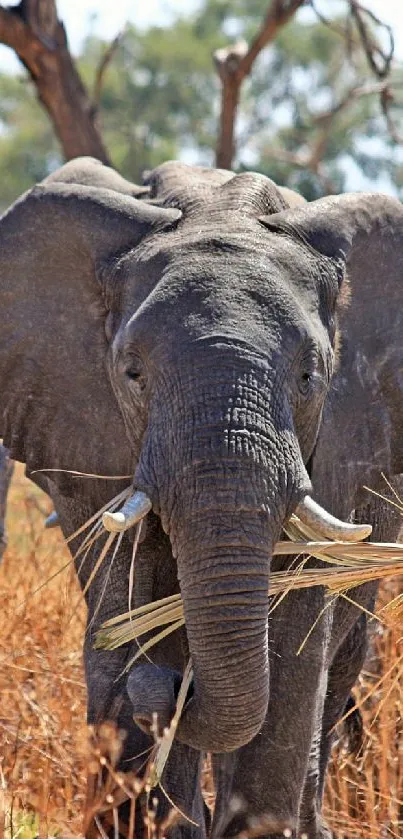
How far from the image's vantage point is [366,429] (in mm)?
4320

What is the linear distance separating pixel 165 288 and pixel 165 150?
765 inches

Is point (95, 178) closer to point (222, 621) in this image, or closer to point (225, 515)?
point (225, 515)

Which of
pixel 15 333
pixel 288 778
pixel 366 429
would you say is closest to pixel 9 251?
pixel 15 333

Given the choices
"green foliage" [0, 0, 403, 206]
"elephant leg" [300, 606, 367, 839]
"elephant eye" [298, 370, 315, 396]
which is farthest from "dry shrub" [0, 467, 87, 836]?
"green foliage" [0, 0, 403, 206]

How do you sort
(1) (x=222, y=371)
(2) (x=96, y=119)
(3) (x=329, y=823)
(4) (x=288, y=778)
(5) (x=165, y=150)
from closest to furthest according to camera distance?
(1) (x=222, y=371) → (4) (x=288, y=778) → (3) (x=329, y=823) → (2) (x=96, y=119) → (5) (x=165, y=150)

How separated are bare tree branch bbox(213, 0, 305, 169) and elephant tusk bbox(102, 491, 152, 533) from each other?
6220 millimetres

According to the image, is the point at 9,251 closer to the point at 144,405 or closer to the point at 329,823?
the point at 144,405

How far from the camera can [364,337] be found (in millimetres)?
4312

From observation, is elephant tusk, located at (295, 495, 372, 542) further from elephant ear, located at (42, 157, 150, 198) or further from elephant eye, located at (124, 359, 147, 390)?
elephant ear, located at (42, 157, 150, 198)

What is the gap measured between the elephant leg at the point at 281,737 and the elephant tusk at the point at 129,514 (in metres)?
0.73

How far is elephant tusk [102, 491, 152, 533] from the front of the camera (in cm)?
340

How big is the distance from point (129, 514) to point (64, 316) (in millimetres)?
974

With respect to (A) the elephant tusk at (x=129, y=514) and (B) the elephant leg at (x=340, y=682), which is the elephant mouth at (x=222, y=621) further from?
(B) the elephant leg at (x=340, y=682)

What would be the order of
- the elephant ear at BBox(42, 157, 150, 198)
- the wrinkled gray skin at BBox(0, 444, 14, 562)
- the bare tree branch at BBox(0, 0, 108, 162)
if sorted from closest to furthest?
the elephant ear at BBox(42, 157, 150, 198) < the wrinkled gray skin at BBox(0, 444, 14, 562) < the bare tree branch at BBox(0, 0, 108, 162)
